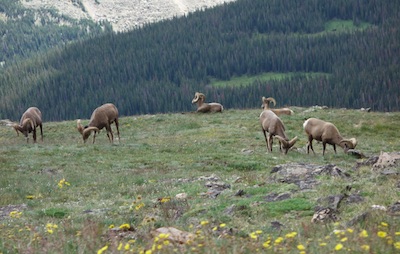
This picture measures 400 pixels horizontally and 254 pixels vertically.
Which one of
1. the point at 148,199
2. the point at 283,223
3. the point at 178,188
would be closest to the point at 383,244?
the point at 283,223

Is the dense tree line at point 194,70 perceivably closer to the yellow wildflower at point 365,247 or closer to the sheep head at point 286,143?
the sheep head at point 286,143

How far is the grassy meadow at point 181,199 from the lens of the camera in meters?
9.49

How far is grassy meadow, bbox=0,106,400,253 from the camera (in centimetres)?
949

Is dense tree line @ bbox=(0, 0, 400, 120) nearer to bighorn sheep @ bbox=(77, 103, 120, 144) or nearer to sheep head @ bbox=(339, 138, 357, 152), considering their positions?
bighorn sheep @ bbox=(77, 103, 120, 144)

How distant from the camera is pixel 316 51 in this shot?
182750 mm

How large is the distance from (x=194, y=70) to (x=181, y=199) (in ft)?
546

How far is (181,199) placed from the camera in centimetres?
1695

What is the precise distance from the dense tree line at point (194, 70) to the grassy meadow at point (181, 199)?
10648 cm

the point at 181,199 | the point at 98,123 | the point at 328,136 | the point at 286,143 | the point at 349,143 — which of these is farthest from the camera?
the point at 98,123

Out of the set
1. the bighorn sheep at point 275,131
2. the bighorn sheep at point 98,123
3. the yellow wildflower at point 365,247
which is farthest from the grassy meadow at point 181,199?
the bighorn sheep at point 98,123

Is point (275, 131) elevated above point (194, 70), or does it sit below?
above

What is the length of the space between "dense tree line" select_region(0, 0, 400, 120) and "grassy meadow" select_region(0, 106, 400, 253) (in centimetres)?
10648

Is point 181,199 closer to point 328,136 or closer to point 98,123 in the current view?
point 328,136

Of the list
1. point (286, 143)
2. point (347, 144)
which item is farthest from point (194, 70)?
point (286, 143)
